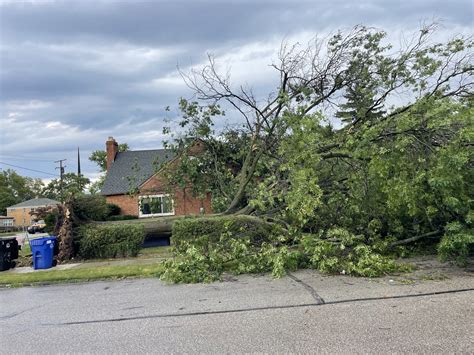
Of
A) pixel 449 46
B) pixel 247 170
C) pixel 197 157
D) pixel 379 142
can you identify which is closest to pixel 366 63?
pixel 449 46

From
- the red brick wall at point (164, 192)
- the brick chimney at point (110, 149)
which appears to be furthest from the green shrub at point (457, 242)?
the brick chimney at point (110, 149)

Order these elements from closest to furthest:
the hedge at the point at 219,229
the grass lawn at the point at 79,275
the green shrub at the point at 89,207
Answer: the grass lawn at the point at 79,275
the hedge at the point at 219,229
the green shrub at the point at 89,207

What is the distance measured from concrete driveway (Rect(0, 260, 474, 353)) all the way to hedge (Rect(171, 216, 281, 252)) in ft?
6.99

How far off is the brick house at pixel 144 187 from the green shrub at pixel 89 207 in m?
3.22

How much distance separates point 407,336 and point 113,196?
27767mm

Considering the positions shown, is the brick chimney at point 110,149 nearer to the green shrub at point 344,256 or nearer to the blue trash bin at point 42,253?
the blue trash bin at point 42,253

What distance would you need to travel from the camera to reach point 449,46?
1152cm

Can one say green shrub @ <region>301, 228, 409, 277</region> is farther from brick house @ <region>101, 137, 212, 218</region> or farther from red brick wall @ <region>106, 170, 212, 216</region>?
red brick wall @ <region>106, 170, 212, 216</region>

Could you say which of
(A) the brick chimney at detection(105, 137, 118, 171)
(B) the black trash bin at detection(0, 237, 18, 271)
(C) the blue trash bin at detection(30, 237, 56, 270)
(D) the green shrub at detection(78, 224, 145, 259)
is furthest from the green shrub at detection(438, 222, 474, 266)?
(A) the brick chimney at detection(105, 137, 118, 171)

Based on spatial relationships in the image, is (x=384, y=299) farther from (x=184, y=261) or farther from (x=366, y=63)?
(x=366, y=63)

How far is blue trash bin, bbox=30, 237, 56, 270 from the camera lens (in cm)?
1182

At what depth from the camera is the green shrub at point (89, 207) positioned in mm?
13537

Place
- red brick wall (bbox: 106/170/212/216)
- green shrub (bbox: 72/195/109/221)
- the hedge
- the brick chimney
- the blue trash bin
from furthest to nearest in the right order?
the brick chimney → red brick wall (bbox: 106/170/212/216) → green shrub (bbox: 72/195/109/221) → the blue trash bin → the hedge

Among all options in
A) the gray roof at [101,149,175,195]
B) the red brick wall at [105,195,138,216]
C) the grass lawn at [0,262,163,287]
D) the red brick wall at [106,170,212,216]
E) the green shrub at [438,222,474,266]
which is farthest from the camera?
the gray roof at [101,149,175,195]
